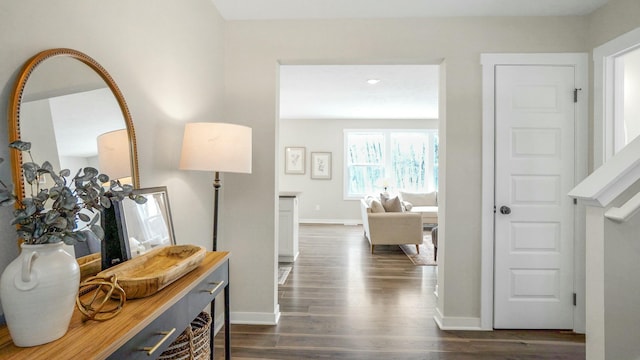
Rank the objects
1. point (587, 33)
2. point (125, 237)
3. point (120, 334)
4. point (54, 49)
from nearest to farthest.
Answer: point (120, 334), point (54, 49), point (125, 237), point (587, 33)

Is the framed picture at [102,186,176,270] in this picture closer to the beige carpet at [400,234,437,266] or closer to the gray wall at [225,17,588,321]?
the gray wall at [225,17,588,321]

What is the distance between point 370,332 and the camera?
8.33 feet

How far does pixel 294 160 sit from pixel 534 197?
19.8ft

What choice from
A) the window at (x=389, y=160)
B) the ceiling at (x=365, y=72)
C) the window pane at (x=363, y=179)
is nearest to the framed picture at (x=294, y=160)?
the ceiling at (x=365, y=72)

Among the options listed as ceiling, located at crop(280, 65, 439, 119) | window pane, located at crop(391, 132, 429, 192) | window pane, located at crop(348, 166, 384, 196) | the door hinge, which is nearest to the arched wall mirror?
ceiling, located at crop(280, 65, 439, 119)

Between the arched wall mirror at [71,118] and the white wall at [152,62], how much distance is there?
35mm

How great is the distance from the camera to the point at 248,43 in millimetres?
2705

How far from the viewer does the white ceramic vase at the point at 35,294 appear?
2.47 feet

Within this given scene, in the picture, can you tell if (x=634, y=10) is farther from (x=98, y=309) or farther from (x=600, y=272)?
(x=98, y=309)

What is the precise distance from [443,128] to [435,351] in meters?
1.68

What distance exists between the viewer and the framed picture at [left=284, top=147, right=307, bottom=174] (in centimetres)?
810

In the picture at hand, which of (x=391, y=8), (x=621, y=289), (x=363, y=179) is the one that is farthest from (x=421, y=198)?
(x=621, y=289)

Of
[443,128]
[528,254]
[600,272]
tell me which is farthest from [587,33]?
[600,272]

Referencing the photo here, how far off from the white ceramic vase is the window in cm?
737
